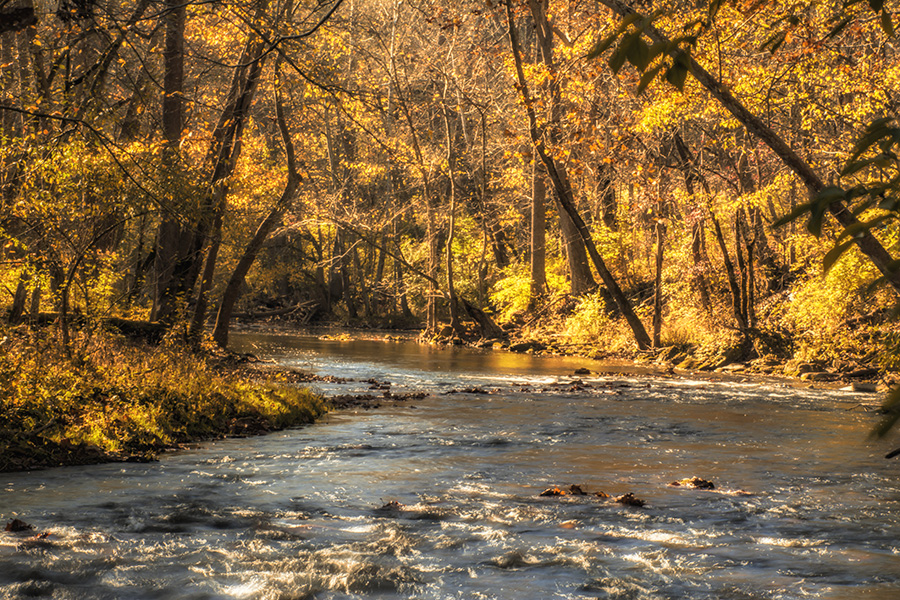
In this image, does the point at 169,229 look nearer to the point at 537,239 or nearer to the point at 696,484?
the point at 696,484

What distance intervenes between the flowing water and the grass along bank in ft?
1.86

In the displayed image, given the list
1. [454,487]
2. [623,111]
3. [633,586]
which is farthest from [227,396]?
[623,111]

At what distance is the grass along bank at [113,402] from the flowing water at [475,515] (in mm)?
567

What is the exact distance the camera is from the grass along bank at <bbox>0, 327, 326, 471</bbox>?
9133mm

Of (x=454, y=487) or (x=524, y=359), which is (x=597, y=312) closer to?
(x=524, y=359)

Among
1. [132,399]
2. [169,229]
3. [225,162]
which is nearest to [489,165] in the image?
[225,162]

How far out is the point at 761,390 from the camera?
58.9 ft

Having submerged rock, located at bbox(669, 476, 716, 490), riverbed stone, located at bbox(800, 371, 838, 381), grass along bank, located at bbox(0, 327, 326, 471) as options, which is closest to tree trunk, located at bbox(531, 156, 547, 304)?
riverbed stone, located at bbox(800, 371, 838, 381)

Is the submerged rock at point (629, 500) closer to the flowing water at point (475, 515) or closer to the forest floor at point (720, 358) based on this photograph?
the flowing water at point (475, 515)

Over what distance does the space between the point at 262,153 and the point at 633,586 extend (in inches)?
1324

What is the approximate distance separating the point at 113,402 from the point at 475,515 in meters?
5.61

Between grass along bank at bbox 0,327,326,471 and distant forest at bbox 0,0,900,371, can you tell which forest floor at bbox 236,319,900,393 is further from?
grass along bank at bbox 0,327,326,471

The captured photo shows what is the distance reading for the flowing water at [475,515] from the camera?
217 inches

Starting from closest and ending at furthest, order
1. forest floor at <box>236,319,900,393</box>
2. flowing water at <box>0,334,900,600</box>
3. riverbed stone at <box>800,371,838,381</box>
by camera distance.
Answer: flowing water at <box>0,334,900,600</box> < forest floor at <box>236,319,900,393</box> < riverbed stone at <box>800,371,838,381</box>
